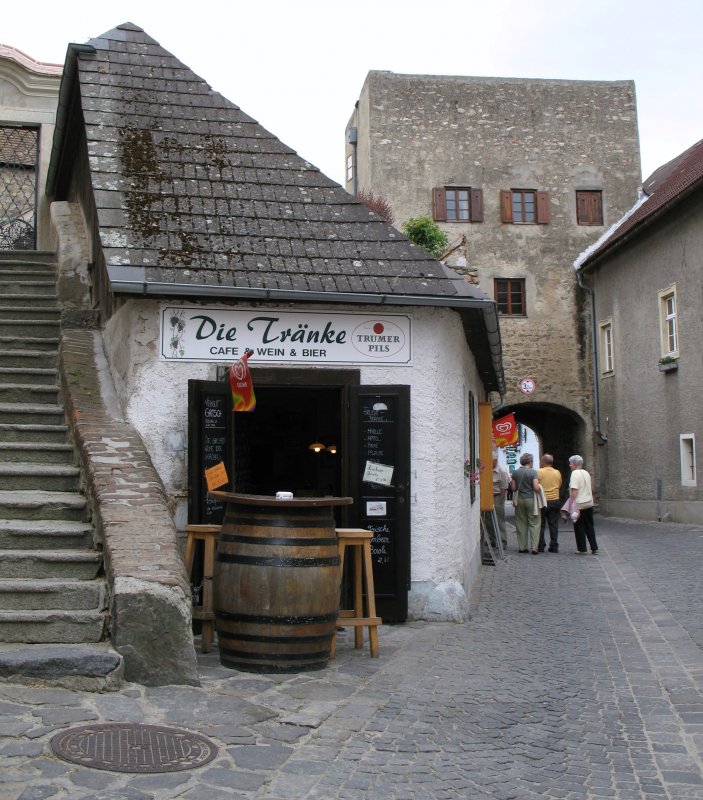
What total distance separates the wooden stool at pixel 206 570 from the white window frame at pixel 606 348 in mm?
21376

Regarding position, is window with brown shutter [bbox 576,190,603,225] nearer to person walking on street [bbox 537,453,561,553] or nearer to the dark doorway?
person walking on street [bbox 537,453,561,553]

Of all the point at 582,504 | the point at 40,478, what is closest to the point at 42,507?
the point at 40,478

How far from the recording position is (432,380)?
8.34 meters

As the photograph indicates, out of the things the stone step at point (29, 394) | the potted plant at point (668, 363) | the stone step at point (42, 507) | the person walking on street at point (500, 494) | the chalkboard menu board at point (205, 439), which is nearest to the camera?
the stone step at point (42, 507)

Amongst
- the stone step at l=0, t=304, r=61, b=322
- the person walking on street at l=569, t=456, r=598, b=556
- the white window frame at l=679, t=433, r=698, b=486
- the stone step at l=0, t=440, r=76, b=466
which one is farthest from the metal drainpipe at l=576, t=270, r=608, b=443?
the stone step at l=0, t=440, r=76, b=466

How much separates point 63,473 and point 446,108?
921 inches

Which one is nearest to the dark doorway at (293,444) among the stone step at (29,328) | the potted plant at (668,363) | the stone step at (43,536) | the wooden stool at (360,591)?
the stone step at (29,328)

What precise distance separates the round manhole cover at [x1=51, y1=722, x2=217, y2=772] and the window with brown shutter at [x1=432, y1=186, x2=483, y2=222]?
2478cm

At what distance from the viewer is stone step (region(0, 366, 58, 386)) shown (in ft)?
29.4

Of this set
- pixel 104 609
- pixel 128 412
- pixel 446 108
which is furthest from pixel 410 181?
pixel 104 609

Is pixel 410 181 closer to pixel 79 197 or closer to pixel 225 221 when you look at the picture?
pixel 79 197

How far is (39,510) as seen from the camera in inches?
268

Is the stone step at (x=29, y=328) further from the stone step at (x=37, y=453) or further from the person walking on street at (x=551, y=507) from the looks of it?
the person walking on street at (x=551, y=507)

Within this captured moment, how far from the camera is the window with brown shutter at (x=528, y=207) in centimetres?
2844
